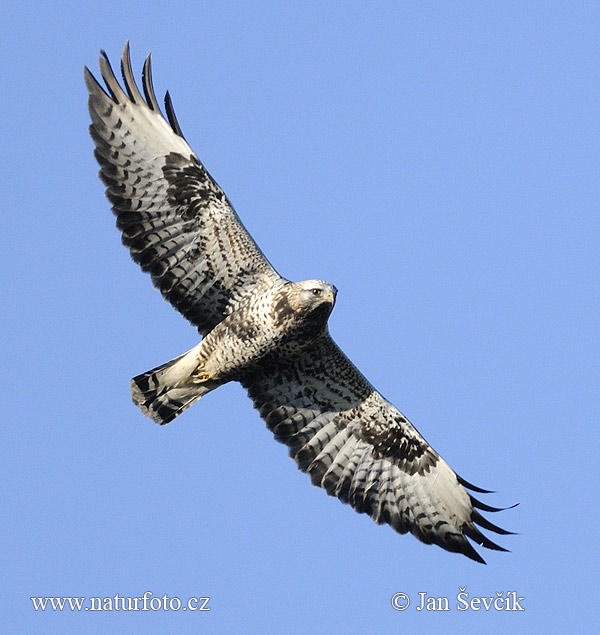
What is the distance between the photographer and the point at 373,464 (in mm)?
13203

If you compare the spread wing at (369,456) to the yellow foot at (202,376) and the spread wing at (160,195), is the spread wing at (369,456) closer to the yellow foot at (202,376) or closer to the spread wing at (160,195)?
the yellow foot at (202,376)

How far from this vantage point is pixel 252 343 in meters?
12.3

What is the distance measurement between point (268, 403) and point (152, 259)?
203cm

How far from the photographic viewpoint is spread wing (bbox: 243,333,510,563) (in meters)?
13.1

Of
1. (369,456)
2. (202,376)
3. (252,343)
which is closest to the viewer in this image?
(252,343)

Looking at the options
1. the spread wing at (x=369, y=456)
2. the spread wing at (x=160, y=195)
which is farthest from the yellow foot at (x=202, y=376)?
the spread wing at (x=160, y=195)

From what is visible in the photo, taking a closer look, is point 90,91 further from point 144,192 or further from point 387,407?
point 387,407

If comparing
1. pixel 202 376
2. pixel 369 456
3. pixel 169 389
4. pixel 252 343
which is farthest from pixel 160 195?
pixel 369 456

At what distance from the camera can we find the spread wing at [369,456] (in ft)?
42.9

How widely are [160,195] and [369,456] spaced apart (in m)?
3.54

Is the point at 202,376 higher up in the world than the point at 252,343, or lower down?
lower down

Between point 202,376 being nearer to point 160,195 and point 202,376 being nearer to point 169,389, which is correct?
point 169,389

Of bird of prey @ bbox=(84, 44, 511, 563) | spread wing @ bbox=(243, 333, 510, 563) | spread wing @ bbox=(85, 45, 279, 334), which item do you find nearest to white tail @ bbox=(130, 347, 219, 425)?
bird of prey @ bbox=(84, 44, 511, 563)

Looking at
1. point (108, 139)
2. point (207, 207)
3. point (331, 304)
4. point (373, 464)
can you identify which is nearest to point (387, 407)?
point (373, 464)
